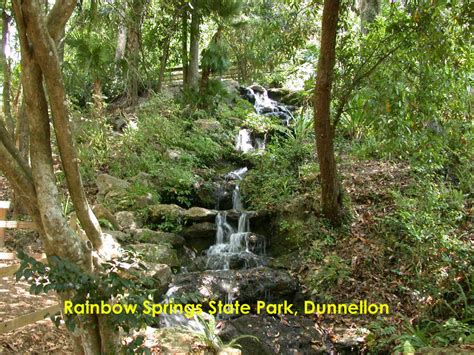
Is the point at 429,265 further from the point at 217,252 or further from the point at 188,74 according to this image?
the point at 188,74

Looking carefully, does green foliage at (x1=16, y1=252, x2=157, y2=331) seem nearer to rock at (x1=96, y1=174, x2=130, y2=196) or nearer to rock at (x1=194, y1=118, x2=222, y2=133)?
rock at (x1=96, y1=174, x2=130, y2=196)

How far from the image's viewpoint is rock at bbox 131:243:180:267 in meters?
6.30

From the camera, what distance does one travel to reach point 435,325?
475 cm

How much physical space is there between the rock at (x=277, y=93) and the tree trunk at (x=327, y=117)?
8.89m

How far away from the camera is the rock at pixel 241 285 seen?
5832 millimetres

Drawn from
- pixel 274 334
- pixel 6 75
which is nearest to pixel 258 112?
pixel 6 75

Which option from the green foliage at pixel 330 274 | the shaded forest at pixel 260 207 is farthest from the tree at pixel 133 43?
the green foliage at pixel 330 274

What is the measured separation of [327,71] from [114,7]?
5499 millimetres

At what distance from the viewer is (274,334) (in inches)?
198

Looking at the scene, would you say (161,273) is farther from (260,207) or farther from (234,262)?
(260,207)

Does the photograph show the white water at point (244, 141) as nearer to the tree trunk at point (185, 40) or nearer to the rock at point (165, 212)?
the tree trunk at point (185, 40)

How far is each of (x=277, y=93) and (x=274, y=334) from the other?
11387 mm

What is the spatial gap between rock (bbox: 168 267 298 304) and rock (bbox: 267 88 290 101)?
32.6 ft

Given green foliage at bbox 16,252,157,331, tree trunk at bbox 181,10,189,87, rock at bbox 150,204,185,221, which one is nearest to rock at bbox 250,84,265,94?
tree trunk at bbox 181,10,189,87
